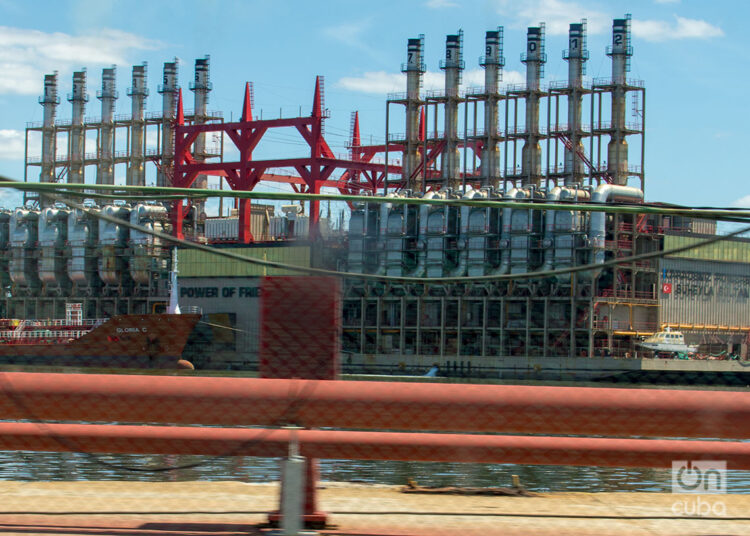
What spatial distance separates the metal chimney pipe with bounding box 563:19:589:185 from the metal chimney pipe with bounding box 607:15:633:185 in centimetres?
191

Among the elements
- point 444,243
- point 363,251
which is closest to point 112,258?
point 363,251

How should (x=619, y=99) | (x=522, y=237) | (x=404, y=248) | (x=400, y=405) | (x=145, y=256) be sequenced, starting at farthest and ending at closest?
1. (x=619, y=99)
2. (x=522, y=237)
3. (x=404, y=248)
4. (x=145, y=256)
5. (x=400, y=405)

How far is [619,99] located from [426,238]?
141ft

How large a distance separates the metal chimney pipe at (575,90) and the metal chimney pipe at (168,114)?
32.6 metres

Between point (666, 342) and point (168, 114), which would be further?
point (168, 114)

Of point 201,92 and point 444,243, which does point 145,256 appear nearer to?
point 444,243

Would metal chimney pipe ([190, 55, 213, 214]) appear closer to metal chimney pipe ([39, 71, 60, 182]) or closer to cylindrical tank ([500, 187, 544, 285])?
metal chimney pipe ([39, 71, 60, 182])

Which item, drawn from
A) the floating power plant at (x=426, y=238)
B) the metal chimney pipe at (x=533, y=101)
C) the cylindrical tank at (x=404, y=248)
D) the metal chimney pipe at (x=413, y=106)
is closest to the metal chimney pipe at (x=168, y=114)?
the floating power plant at (x=426, y=238)

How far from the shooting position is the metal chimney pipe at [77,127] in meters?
80.2

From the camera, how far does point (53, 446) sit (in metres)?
6.11

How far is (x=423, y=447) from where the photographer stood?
592 cm

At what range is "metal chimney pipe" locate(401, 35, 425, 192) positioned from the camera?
62141 mm

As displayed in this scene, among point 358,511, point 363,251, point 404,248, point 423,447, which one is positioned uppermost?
point 404,248

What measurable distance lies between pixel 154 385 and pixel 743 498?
4.23m
